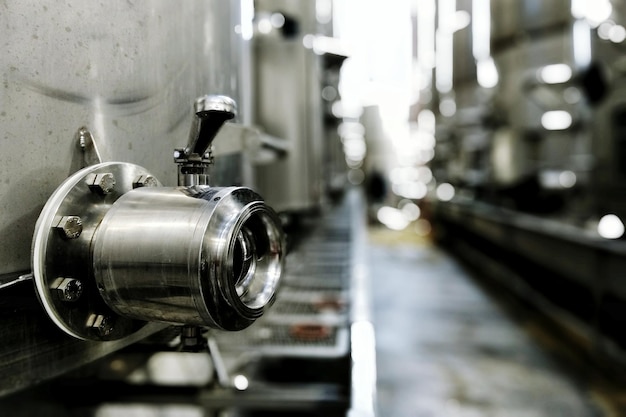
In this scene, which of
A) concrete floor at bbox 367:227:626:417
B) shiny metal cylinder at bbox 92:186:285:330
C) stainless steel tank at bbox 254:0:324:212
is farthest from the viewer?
concrete floor at bbox 367:227:626:417

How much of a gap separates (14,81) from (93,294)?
6.7 inches

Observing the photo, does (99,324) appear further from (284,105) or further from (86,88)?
(284,105)

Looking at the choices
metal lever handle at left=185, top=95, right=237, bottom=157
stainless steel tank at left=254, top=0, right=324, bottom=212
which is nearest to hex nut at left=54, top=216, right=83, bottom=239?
metal lever handle at left=185, top=95, right=237, bottom=157

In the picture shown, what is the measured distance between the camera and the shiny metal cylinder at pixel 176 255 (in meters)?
0.36

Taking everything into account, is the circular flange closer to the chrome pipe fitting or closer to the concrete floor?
the chrome pipe fitting

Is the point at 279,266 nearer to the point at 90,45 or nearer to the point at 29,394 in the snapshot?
the point at 90,45

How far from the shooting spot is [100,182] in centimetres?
40

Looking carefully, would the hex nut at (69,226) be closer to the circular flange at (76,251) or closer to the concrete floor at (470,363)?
the circular flange at (76,251)

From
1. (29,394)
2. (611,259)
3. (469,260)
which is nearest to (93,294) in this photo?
(29,394)

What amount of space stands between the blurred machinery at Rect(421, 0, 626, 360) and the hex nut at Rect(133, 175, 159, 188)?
2.28 m

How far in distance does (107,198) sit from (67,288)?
0.27 feet

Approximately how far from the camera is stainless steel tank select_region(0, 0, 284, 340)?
37 centimetres

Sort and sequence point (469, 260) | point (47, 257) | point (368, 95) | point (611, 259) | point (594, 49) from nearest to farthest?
point (47, 257), point (611, 259), point (594, 49), point (469, 260), point (368, 95)

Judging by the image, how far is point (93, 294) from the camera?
408mm
